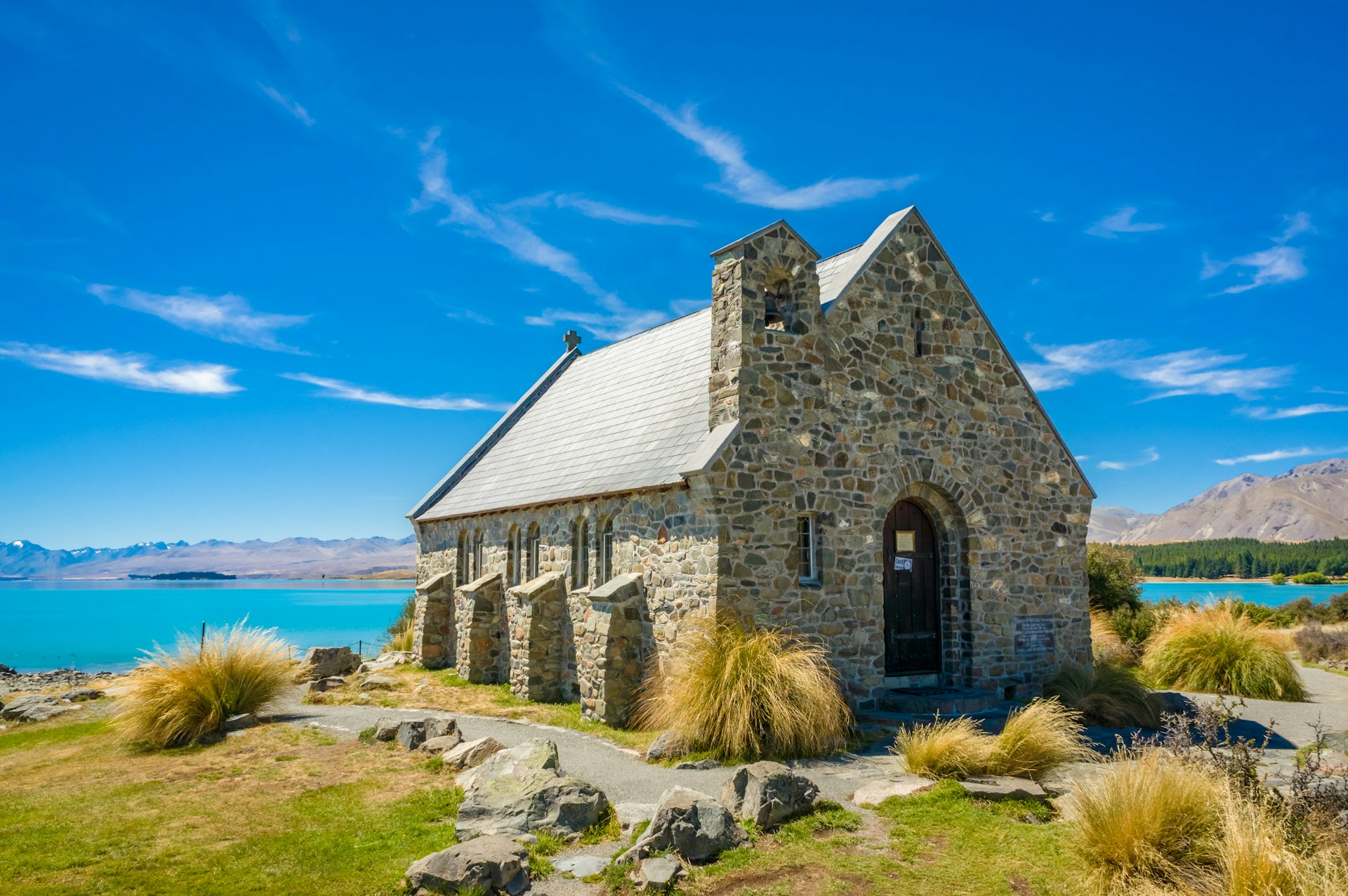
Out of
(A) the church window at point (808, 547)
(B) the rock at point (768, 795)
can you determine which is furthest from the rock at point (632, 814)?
(A) the church window at point (808, 547)

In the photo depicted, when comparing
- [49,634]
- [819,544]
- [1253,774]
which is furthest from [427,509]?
[49,634]

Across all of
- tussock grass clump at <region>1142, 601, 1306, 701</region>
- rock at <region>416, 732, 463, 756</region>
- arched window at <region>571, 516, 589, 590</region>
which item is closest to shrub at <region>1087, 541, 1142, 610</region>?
tussock grass clump at <region>1142, 601, 1306, 701</region>

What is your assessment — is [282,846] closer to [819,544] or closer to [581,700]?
[581,700]

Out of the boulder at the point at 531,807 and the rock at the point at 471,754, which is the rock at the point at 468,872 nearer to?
the boulder at the point at 531,807

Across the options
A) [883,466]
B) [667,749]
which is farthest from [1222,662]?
[667,749]

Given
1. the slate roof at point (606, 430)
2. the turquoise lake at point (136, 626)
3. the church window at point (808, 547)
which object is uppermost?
the slate roof at point (606, 430)

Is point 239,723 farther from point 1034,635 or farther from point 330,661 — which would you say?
point 1034,635

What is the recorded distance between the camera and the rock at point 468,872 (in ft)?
22.3

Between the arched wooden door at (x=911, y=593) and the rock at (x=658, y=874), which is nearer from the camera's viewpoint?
the rock at (x=658, y=874)

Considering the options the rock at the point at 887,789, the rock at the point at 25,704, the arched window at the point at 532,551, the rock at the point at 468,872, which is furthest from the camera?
the arched window at the point at 532,551

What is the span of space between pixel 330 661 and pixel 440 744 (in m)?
11.0

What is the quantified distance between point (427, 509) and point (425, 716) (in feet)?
34.6

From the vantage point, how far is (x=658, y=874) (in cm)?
677

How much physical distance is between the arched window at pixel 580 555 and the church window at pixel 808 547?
16.1 ft
